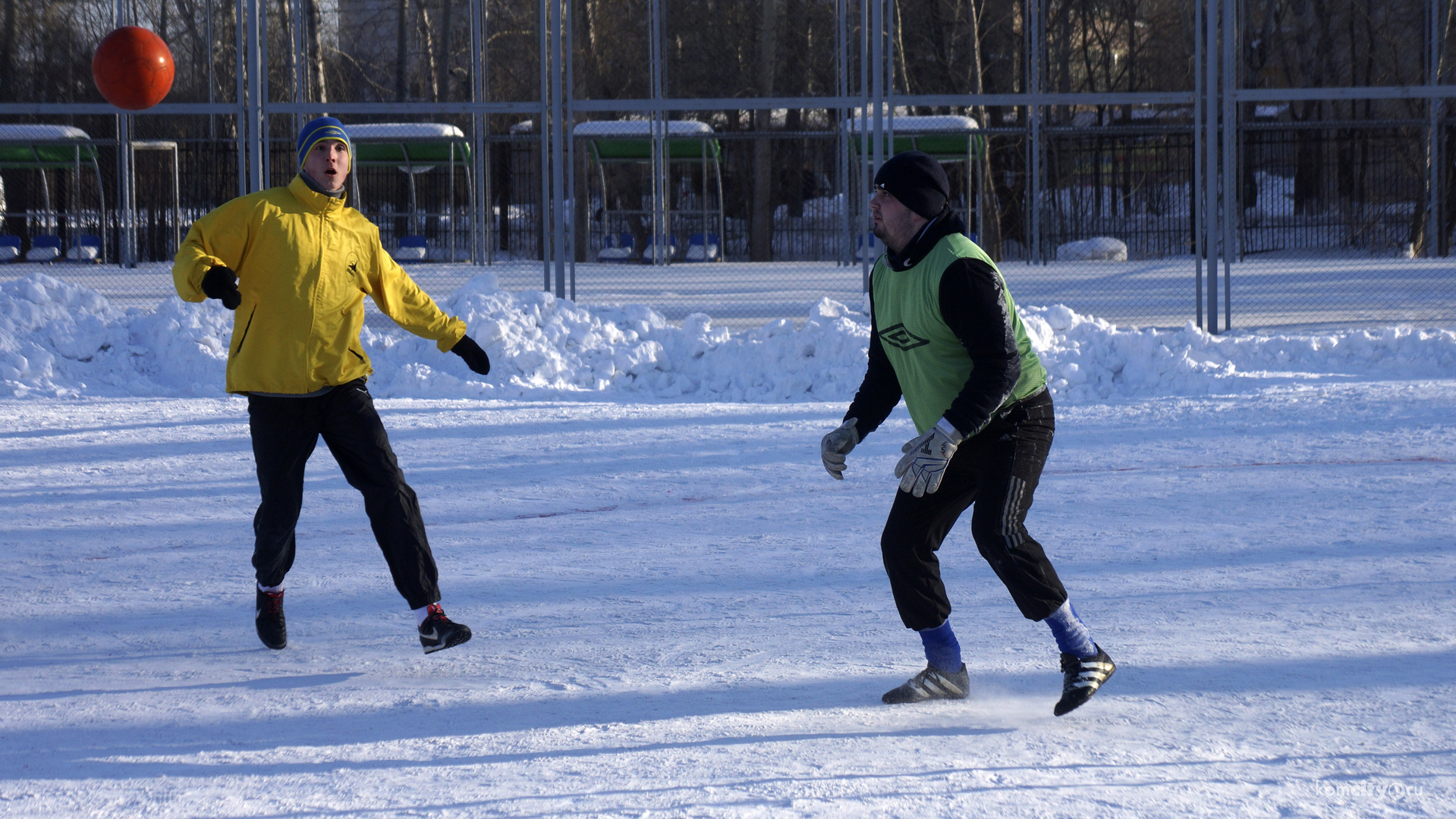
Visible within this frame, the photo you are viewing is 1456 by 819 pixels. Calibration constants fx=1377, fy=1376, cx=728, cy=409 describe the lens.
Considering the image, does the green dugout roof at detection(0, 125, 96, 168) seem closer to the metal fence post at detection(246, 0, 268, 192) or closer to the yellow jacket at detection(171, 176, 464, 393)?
the metal fence post at detection(246, 0, 268, 192)

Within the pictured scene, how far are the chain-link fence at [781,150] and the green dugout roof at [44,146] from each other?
5cm

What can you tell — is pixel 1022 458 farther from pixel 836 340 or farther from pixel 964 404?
pixel 836 340

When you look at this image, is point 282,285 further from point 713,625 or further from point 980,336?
point 980,336

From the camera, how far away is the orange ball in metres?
11.3

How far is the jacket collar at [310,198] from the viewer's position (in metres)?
4.07

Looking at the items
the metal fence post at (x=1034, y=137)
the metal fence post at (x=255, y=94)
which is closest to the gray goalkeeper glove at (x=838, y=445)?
the metal fence post at (x=255, y=94)

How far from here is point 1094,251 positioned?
20609 mm

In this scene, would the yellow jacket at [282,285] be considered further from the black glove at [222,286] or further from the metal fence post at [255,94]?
the metal fence post at [255,94]

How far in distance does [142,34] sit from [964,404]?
10441mm

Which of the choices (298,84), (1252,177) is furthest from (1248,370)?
(1252,177)

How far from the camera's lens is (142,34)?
11602 mm

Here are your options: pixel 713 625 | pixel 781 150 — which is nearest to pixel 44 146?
pixel 781 150

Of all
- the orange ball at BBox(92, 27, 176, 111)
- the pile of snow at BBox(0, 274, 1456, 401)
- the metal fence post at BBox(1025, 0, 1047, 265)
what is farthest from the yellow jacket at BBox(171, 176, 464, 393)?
the metal fence post at BBox(1025, 0, 1047, 265)

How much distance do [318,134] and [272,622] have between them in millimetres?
1473
